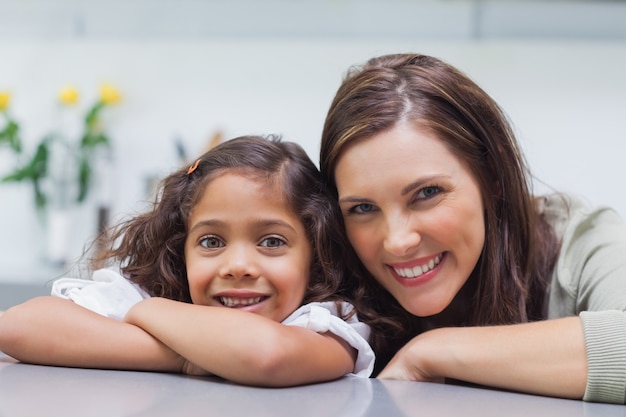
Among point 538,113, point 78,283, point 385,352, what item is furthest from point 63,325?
point 538,113

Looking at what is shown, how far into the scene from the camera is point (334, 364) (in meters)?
0.93

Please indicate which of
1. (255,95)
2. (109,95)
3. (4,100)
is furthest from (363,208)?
(4,100)

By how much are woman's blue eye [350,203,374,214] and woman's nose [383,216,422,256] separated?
5cm

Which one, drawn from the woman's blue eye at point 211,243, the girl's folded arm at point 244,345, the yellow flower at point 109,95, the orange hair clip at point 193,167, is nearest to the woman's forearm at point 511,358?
the girl's folded arm at point 244,345

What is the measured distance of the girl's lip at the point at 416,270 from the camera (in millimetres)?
1099

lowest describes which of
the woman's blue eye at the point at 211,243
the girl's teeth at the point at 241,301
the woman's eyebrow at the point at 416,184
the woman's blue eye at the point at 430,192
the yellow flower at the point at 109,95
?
the girl's teeth at the point at 241,301

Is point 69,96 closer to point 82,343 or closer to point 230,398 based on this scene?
point 82,343

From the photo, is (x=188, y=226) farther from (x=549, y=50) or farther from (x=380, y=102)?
(x=549, y=50)

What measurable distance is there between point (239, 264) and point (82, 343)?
23cm

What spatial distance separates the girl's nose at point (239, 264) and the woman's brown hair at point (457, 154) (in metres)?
0.20

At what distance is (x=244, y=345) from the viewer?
0.85 metres

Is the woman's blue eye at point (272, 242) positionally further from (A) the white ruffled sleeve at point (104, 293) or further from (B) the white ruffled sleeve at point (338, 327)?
(A) the white ruffled sleeve at point (104, 293)

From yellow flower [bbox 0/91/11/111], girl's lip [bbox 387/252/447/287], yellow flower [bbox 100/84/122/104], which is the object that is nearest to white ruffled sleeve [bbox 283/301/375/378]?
girl's lip [bbox 387/252/447/287]

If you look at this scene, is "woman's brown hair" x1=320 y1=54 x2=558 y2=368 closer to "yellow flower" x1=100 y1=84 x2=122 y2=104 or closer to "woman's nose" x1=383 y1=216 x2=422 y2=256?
"woman's nose" x1=383 y1=216 x2=422 y2=256
